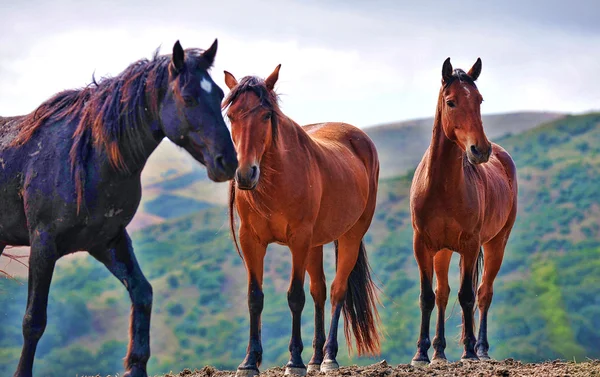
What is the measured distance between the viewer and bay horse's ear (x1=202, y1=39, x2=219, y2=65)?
19.4 ft

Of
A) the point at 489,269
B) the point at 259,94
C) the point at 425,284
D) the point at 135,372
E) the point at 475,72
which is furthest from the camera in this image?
the point at 489,269

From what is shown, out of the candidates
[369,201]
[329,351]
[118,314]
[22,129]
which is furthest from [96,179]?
[118,314]

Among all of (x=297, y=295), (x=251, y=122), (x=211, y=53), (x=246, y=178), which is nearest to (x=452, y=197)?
(x=297, y=295)

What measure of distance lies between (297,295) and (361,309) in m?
2.02

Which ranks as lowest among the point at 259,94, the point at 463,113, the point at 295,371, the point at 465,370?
the point at 465,370

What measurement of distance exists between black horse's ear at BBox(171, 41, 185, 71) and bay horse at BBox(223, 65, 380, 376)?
178 cm

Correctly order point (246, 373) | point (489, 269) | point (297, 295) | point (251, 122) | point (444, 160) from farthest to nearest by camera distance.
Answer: point (489, 269), point (444, 160), point (297, 295), point (246, 373), point (251, 122)

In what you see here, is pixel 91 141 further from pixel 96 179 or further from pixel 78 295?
pixel 78 295

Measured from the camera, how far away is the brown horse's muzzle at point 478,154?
28.3 ft

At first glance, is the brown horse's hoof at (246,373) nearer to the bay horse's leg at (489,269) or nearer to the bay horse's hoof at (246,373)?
the bay horse's hoof at (246,373)

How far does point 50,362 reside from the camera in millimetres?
32188

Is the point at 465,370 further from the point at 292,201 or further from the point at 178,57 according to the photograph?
the point at 178,57

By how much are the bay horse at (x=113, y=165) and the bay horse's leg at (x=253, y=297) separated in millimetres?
2088

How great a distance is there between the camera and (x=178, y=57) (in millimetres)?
5742
